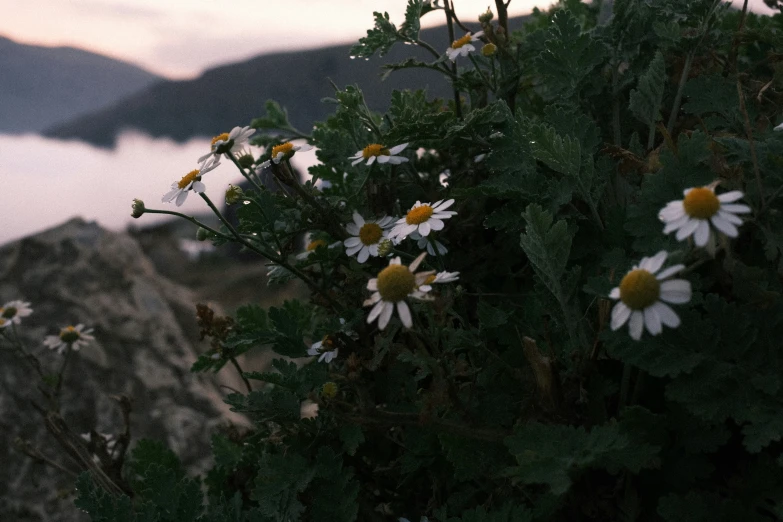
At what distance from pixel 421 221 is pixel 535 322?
217 mm

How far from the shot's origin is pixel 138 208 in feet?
3.20

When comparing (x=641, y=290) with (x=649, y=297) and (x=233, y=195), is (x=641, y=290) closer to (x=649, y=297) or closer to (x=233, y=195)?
(x=649, y=297)

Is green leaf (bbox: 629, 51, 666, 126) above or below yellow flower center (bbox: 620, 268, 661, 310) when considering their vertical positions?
Answer: above

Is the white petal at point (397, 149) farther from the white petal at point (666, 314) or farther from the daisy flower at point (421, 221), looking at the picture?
the white petal at point (666, 314)

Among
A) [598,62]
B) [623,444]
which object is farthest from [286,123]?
[623,444]

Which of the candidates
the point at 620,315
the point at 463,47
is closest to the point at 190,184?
the point at 463,47

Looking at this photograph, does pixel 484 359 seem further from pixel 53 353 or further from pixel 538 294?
pixel 53 353

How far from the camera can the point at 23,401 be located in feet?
6.33

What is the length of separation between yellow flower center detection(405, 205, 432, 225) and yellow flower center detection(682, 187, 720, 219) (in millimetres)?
368

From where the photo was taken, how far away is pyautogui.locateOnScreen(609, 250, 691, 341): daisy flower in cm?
60

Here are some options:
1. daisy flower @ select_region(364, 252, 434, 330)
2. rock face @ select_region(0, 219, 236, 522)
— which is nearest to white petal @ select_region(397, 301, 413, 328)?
daisy flower @ select_region(364, 252, 434, 330)

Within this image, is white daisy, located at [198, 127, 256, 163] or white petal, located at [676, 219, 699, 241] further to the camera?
white daisy, located at [198, 127, 256, 163]

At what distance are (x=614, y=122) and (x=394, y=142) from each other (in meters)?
0.39

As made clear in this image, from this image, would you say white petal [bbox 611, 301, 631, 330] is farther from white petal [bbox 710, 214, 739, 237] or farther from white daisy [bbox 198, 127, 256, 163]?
white daisy [bbox 198, 127, 256, 163]
